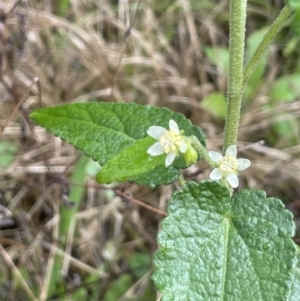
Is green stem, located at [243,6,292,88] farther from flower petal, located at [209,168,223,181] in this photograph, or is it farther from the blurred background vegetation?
the blurred background vegetation

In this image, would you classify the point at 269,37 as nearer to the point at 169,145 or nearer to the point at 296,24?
the point at 296,24

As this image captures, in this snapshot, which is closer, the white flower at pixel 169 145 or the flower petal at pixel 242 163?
the white flower at pixel 169 145

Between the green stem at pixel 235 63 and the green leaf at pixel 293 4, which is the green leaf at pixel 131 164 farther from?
the green leaf at pixel 293 4

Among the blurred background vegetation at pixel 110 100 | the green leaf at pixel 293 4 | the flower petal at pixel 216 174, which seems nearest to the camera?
the green leaf at pixel 293 4

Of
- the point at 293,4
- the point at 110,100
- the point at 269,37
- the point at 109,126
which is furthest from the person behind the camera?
the point at 110,100

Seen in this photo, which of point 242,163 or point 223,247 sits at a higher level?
point 242,163

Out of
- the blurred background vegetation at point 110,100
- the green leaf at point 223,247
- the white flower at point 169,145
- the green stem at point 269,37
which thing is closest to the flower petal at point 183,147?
the white flower at point 169,145

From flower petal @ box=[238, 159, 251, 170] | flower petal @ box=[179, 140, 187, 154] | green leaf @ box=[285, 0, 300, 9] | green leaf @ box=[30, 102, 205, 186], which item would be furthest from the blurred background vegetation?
green leaf @ box=[285, 0, 300, 9]

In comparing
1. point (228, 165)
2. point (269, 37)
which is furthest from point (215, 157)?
point (269, 37)
